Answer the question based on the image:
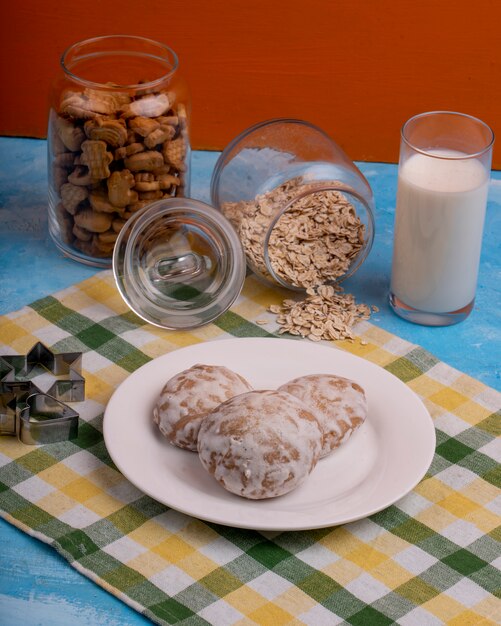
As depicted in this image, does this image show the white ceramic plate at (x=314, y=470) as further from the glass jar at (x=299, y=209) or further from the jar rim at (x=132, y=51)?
the jar rim at (x=132, y=51)

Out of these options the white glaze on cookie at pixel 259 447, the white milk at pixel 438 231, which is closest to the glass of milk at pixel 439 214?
the white milk at pixel 438 231

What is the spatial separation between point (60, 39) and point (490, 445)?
93 cm

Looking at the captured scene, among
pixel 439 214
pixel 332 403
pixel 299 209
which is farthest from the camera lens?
pixel 299 209

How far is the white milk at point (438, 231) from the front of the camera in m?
1.21

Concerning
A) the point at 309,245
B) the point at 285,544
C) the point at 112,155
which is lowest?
the point at 285,544

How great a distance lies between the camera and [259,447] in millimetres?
946

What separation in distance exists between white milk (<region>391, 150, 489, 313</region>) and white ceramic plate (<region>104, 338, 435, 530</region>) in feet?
0.57

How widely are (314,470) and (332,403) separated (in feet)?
0.22

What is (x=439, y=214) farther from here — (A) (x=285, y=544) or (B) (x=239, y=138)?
(A) (x=285, y=544)

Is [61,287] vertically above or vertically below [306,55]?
below

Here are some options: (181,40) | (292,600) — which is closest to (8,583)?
(292,600)

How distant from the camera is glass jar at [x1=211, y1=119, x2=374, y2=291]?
1312 millimetres

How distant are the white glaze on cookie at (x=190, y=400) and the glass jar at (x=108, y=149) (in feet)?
1.12

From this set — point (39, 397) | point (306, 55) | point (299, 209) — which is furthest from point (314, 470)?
point (306, 55)
